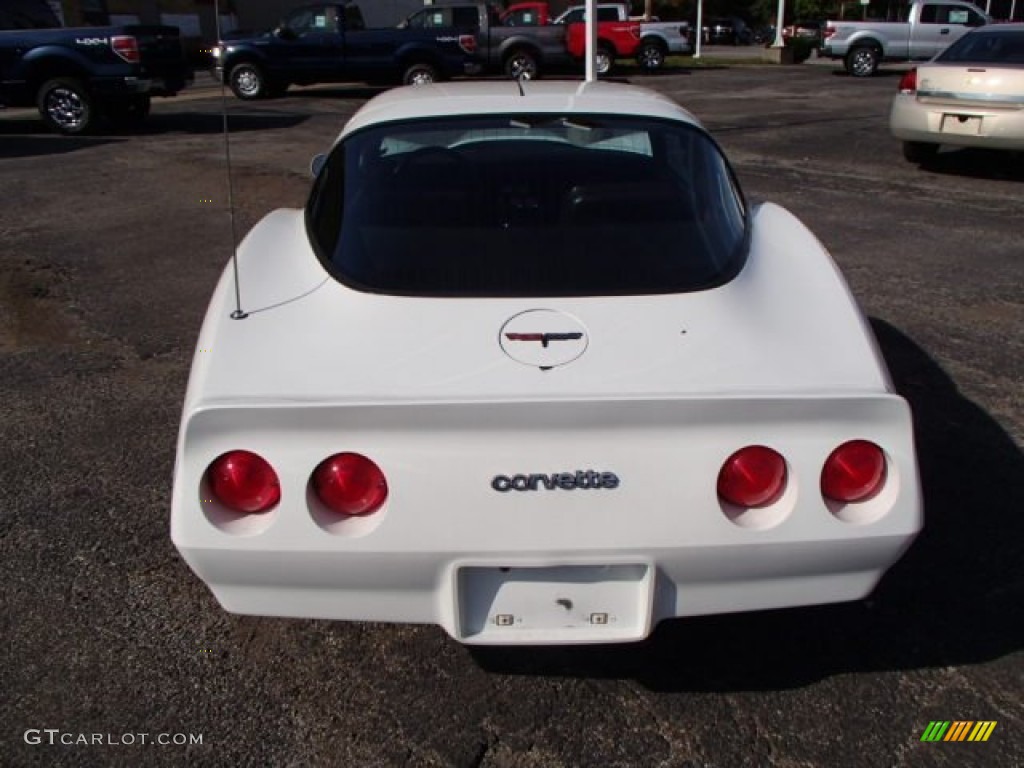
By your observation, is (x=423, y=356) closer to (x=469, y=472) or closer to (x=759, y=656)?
(x=469, y=472)

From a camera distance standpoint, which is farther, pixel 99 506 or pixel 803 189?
pixel 803 189

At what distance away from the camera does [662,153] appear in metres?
3.04

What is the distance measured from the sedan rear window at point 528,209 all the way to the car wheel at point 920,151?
8280mm

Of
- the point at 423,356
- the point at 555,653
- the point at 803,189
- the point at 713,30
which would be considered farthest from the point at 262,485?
the point at 713,30

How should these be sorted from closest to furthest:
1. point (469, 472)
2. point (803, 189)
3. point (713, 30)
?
1. point (469, 472)
2. point (803, 189)
3. point (713, 30)

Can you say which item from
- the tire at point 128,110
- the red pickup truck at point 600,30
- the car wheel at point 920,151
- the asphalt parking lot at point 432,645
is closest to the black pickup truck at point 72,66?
the tire at point 128,110

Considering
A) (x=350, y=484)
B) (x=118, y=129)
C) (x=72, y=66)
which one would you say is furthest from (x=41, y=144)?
(x=350, y=484)

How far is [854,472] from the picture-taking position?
211cm

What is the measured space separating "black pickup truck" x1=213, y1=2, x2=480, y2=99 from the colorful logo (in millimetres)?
16112

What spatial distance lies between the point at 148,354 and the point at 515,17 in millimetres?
17095

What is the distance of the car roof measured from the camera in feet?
10.1

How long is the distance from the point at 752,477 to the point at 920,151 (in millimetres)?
9530

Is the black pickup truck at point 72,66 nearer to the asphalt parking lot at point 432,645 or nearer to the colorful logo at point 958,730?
the asphalt parking lot at point 432,645

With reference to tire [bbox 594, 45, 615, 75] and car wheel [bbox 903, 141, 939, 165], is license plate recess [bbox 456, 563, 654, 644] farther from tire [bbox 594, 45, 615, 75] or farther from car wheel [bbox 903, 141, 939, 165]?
tire [bbox 594, 45, 615, 75]
